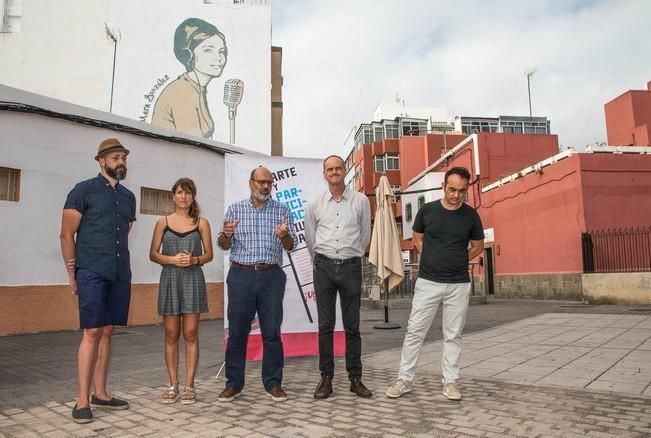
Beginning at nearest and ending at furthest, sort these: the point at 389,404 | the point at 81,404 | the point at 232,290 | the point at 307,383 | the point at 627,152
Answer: the point at 81,404 → the point at 389,404 → the point at 232,290 → the point at 307,383 → the point at 627,152

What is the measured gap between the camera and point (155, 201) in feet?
36.6

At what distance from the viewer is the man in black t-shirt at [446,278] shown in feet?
13.4

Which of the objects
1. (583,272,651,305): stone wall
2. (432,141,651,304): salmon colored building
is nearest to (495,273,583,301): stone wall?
(432,141,651,304): salmon colored building

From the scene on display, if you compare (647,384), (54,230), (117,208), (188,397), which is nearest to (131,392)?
(188,397)

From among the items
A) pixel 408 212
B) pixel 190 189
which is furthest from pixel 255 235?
pixel 408 212

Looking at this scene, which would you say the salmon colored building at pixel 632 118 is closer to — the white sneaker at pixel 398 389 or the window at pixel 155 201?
the window at pixel 155 201

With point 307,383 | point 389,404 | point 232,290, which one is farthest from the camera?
point 307,383

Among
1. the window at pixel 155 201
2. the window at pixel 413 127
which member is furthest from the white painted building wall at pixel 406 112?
the window at pixel 155 201

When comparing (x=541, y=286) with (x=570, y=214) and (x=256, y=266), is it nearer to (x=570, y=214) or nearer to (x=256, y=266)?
(x=570, y=214)

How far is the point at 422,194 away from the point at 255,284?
27074 millimetres

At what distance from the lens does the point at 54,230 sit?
30.4 feet

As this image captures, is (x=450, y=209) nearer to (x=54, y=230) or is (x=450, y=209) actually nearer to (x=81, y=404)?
(x=81, y=404)

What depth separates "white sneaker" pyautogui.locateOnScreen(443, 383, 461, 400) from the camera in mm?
3852

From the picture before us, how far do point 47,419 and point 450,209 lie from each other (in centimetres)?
349
